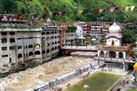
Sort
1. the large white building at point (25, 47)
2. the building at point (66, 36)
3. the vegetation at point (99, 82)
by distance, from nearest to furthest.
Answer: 1. the vegetation at point (99, 82)
2. the large white building at point (25, 47)
3. the building at point (66, 36)

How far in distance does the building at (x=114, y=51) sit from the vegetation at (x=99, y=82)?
30.7 feet

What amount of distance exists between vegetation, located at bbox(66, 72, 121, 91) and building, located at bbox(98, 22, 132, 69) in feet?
30.7

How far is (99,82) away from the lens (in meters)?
60.9

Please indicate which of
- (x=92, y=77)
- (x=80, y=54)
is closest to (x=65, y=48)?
(x=80, y=54)

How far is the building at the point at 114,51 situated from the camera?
7828 cm

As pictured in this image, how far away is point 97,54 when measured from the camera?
88.6 meters

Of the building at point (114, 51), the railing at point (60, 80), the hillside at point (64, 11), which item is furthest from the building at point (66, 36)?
the railing at point (60, 80)

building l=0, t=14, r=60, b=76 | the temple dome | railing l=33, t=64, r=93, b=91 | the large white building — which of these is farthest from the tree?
railing l=33, t=64, r=93, b=91

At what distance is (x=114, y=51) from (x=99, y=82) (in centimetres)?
2437

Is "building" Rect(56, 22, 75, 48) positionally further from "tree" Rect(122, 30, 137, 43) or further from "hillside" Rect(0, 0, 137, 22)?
"hillside" Rect(0, 0, 137, 22)

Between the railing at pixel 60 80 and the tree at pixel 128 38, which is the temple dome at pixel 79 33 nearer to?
the tree at pixel 128 38

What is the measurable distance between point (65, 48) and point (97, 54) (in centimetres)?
1400

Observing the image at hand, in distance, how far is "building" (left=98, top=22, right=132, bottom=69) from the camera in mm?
78275

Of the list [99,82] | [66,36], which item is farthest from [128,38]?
[99,82]
